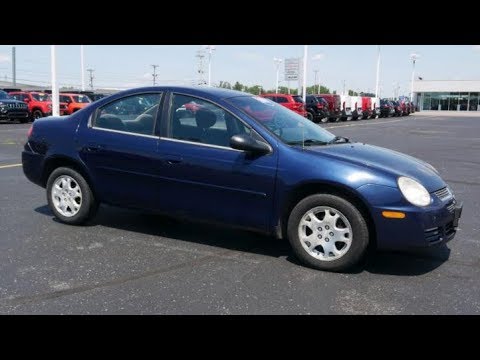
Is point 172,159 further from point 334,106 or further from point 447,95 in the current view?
point 447,95

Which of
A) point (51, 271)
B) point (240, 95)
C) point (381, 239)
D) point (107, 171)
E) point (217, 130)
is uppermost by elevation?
point (240, 95)

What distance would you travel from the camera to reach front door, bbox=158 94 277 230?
4727 mm

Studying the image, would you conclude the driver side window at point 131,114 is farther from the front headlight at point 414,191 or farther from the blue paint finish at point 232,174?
the front headlight at point 414,191

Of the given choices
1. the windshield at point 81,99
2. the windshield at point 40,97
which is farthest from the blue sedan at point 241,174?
the windshield at point 40,97

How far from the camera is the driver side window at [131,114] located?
5332mm

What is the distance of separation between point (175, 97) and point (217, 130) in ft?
2.02

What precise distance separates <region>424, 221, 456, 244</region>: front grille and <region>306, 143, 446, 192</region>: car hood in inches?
13.2

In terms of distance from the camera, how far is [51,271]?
442 cm

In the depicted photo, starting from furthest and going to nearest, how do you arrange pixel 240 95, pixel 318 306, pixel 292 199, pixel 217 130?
pixel 240 95 → pixel 217 130 → pixel 292 199 → pixel 318 306

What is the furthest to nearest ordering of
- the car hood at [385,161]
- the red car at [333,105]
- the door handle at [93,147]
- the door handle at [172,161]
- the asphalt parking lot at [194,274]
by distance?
the red car at [333,105]
the door handle at [93,147]
the door handle at [172,161]
the car hood at [385,161]
the asphalt parking lot at [194,274]

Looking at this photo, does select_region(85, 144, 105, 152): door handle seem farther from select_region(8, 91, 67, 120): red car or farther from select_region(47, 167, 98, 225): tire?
select_region(8, 91, 67, 120): red car

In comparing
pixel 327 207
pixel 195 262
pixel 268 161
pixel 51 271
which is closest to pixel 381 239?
pixel 327 207

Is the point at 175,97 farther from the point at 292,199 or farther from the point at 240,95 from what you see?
the point at 292,199
